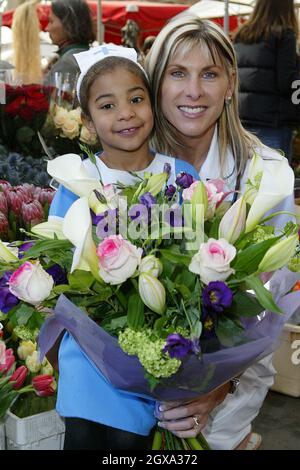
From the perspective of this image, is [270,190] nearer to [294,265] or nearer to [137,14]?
[294,265]

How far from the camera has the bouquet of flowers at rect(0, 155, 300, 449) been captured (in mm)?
1298

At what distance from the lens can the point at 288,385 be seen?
334 cm

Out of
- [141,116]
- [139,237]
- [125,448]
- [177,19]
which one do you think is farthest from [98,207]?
[177,19]

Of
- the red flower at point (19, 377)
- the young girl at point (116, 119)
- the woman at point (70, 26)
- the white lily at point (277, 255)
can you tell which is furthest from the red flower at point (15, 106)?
the white lily at point (277, 255)

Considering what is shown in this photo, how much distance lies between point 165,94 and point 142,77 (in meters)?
0.10

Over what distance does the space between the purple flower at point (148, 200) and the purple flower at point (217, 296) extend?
0.19 metres

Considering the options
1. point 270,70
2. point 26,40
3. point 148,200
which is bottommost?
point 270,70

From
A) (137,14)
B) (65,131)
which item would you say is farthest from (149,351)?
(137,14)

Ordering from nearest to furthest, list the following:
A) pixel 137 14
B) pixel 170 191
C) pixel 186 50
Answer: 1. pixel 170 191
2. pixel 186 50
3. pixel 137 14

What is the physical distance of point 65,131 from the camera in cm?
285

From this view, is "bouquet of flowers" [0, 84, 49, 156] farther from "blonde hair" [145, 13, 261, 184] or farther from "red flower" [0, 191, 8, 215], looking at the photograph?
"blonde hair" [145, 13, 261, 184]

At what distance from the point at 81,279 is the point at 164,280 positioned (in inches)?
5.9

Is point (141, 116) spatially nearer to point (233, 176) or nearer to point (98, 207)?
point (233, 176)
